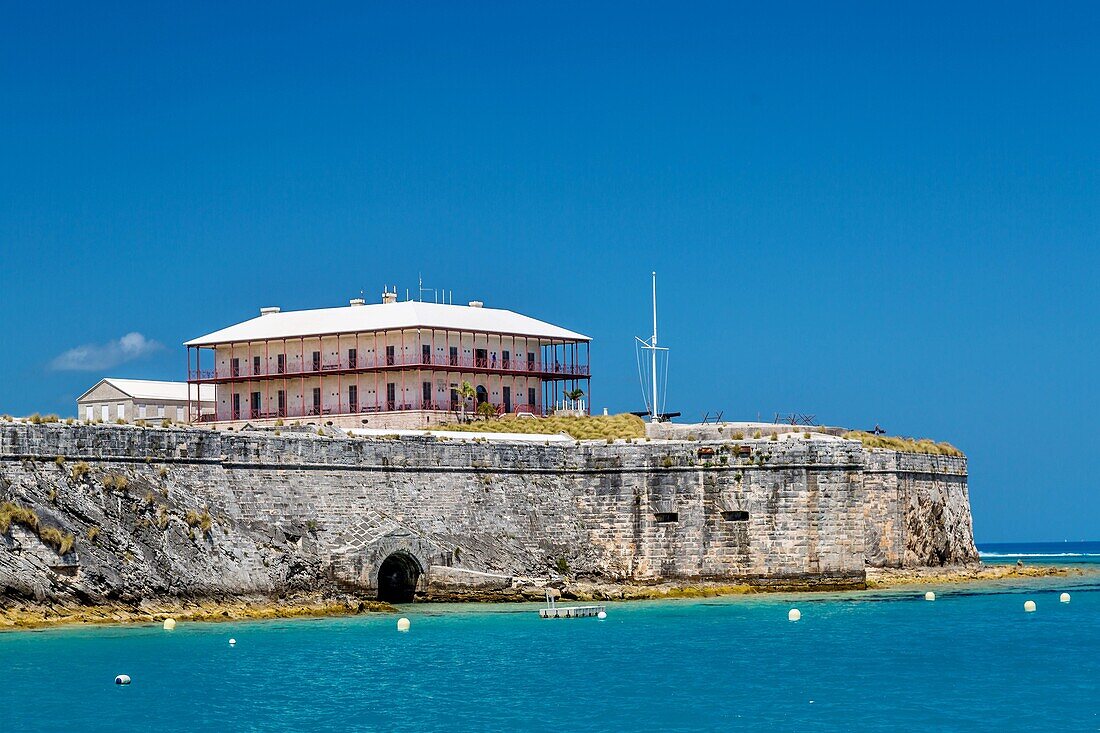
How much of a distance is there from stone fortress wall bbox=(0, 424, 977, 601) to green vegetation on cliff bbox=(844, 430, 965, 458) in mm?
840

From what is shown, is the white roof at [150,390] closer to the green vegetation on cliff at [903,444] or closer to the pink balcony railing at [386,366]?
the pink balcony railing at [386,366]

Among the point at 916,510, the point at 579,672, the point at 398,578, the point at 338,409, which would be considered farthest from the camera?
the point at 338,409

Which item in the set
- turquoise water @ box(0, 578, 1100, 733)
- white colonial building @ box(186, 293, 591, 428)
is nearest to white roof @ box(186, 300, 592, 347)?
white colonial building @ box(186, 293, 591, 428)

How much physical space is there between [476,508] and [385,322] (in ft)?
54.0

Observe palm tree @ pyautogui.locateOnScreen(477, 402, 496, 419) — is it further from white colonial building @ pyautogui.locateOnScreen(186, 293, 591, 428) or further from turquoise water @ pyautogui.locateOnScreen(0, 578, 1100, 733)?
turquoise water @ pyautogui.locateOnScreen(0, 578, 1100, 733)

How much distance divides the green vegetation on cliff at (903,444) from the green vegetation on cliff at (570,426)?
23.3 ft

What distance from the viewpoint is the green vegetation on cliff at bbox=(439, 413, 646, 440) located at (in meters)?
55.5

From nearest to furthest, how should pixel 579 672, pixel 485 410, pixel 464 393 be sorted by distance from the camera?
1. pixel 579 672
2. pixel 485 410
3. pixel 464 393

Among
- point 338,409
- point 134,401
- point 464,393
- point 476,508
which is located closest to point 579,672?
point 476,508

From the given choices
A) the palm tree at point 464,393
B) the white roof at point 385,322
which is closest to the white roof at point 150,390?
the white roof at point 385,322

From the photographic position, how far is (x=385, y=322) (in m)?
63.7

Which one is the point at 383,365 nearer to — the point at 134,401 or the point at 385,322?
the point at 385,322

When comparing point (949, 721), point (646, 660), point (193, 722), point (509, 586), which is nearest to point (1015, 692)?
point (949, 721)

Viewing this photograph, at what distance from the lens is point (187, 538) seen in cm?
4181
